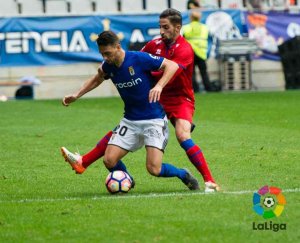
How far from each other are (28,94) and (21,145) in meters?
12.2

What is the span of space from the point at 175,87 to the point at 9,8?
1975 cm

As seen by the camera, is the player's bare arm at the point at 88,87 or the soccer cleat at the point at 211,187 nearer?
the soccer cleat at the point at 211,187

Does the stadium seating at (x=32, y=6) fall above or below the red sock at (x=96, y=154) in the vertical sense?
below

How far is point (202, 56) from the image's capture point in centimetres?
2736

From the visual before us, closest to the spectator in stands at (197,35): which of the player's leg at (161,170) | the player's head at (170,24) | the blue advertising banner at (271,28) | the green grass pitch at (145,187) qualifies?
the blue advertising banner at (271,28)

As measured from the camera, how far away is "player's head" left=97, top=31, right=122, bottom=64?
10281 millimetres

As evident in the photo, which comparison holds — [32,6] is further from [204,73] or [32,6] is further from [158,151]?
[158,151]

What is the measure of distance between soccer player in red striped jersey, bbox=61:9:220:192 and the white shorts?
25 centimetres

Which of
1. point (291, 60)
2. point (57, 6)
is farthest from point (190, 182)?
point (57, 6)

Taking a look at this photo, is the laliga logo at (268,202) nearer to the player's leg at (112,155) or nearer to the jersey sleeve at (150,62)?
the player's leg at (112,155)

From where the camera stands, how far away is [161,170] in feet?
35.0

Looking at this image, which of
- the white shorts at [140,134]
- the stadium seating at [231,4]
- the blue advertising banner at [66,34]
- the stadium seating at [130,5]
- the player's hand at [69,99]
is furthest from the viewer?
the stadium seating at [231,4]

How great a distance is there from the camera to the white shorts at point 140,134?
10.6 m

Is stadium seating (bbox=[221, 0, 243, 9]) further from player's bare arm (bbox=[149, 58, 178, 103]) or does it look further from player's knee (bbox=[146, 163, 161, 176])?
player's knee (bbox=[146, 163, 161, 176])
